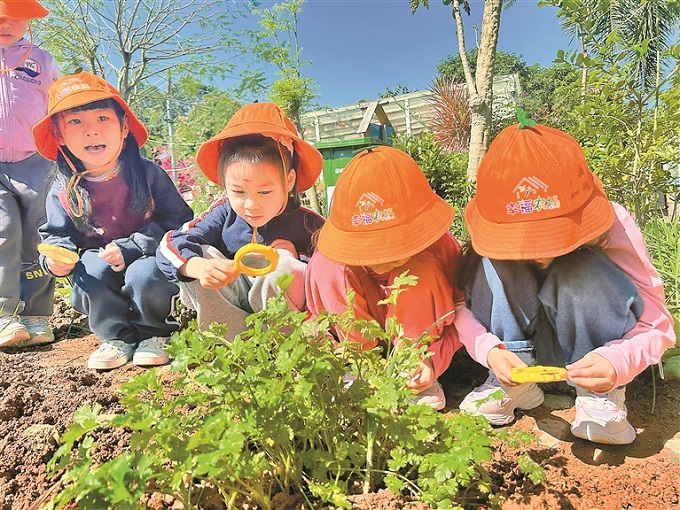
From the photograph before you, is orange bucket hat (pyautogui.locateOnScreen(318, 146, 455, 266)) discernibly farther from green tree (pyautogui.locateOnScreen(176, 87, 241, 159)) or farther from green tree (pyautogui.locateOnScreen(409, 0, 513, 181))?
green tree (pyautogui.locateOnScreen(176, 87, 241, 159))

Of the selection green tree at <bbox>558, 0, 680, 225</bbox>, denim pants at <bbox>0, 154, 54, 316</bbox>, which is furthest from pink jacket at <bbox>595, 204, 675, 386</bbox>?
denim pants at <bbox>0, 154, 54, 316</bbox>

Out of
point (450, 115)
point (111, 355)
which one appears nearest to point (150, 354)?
point (111, 355)

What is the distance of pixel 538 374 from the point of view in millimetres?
1113

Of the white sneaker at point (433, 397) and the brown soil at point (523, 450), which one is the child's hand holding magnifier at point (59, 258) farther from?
the white sneaker at point (433, 397)

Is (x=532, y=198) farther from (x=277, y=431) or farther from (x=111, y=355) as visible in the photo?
(x=111, y=355)

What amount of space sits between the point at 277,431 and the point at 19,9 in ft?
8.08

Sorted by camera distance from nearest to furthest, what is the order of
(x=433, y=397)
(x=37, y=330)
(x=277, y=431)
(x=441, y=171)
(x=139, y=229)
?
(x=277, y=431) → (x=433, y=397) → (x=139, y=229) → (x=37, y=330) → (x=441, y=171)

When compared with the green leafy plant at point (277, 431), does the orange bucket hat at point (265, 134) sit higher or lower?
higher

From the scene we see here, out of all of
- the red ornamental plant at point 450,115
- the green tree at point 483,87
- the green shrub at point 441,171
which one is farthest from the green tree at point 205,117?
the green tree at point 483,87

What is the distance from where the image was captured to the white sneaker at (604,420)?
4.13 ft

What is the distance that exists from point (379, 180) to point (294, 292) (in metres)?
0.64

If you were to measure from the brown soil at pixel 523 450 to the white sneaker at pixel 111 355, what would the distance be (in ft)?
0.56

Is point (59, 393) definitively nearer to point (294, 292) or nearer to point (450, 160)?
point (294, 292)

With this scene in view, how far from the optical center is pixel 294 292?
182cm
